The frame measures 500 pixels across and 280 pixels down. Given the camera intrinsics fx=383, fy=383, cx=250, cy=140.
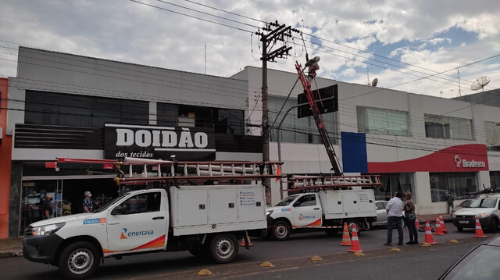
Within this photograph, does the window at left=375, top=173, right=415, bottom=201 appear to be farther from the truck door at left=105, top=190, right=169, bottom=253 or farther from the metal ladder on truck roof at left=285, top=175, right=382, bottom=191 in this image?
the truck door at left=105, top=190, right=169, bottom=253

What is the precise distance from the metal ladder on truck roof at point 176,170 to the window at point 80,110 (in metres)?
7.66

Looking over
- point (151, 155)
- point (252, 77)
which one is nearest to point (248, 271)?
point (151, 155)

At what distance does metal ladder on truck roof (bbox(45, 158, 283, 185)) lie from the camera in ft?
28.7

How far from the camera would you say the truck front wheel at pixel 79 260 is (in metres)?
7.48

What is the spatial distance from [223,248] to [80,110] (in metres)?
10.8

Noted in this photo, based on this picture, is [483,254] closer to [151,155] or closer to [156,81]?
[151,155]

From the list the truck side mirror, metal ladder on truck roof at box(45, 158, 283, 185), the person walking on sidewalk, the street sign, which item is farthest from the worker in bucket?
the truck side mirror

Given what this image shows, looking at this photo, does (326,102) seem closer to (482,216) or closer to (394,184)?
(482,216)

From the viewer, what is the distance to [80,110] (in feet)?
55.3

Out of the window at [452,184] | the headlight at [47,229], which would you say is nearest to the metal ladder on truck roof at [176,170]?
the headlight at [47,229]

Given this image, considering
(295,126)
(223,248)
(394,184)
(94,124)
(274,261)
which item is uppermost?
(295,126)

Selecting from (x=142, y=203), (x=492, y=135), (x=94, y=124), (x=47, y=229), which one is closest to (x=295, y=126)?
(x=94, y=124)

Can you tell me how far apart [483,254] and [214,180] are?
22.7ft

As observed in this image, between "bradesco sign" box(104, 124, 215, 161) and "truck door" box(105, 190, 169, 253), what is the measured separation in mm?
8398
